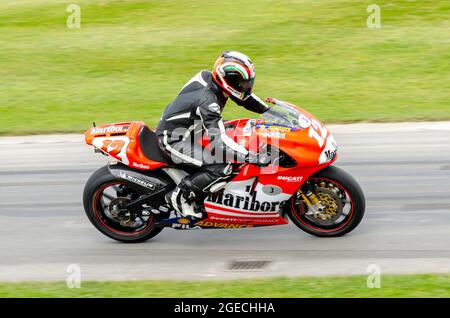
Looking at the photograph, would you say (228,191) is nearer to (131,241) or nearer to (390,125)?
(131,241)

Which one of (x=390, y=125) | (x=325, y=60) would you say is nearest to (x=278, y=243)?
(x=390, y=125)

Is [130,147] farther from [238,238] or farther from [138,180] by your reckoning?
[238,238]

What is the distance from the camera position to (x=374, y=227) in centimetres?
930

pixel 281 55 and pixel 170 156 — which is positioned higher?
pixel 281 55

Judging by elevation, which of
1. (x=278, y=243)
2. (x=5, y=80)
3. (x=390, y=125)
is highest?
(x=5, y=80)

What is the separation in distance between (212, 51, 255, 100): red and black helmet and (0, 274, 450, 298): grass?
183 centimetres

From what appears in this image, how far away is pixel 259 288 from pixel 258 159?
4.69 feet

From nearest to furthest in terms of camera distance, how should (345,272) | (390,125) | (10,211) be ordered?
(345,272) → (10,211) → (390,125)

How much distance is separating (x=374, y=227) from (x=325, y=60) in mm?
9671

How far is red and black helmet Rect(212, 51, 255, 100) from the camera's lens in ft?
27.3

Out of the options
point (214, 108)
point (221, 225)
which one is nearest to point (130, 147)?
point (214, 108)

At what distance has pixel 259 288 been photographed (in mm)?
7543

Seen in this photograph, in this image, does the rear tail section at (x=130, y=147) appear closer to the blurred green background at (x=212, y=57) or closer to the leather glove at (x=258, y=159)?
the leather glove at (x=258, y=159)
